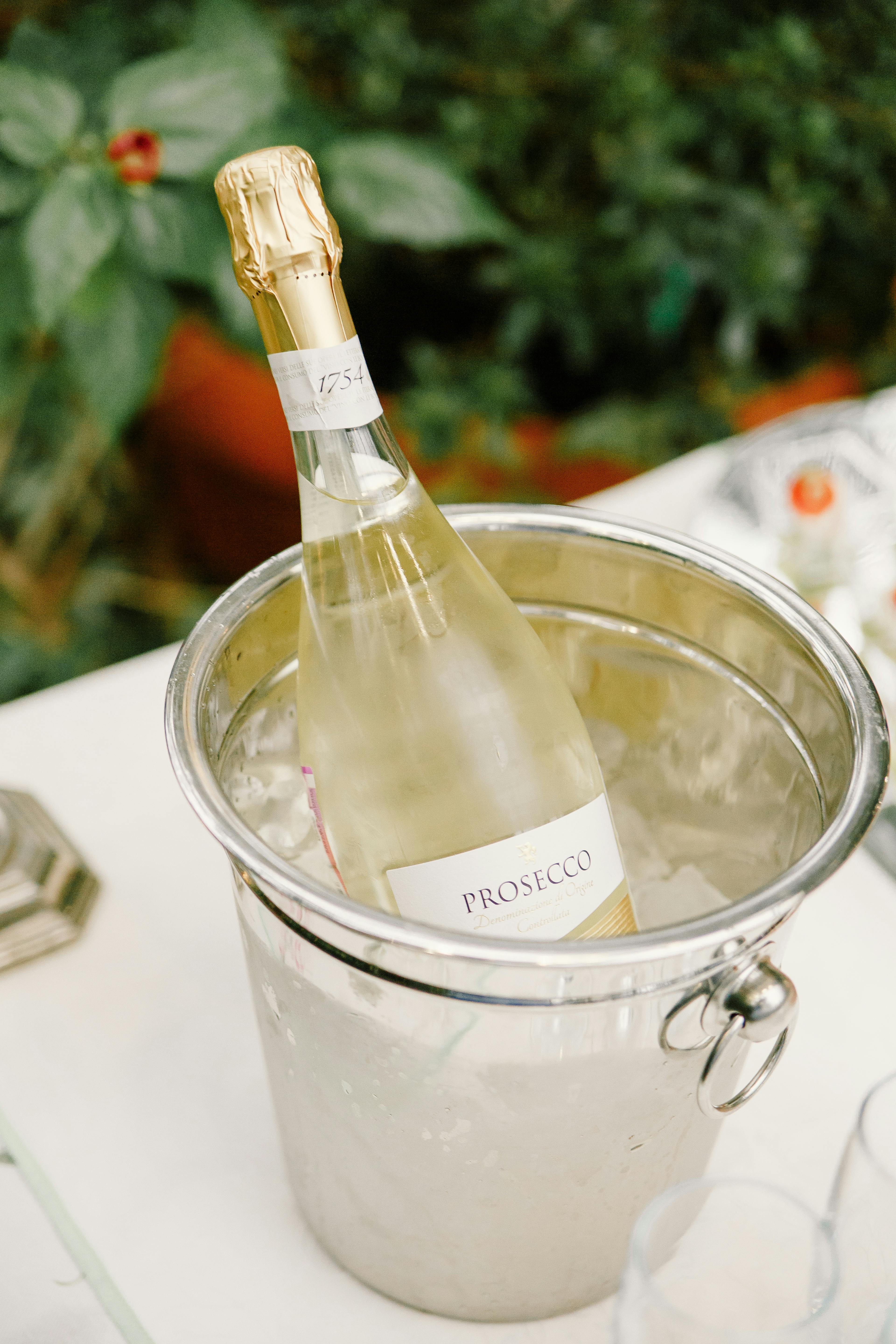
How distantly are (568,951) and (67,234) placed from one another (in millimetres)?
590

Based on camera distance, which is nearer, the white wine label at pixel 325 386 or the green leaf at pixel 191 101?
the white wine label at pixel 325 386

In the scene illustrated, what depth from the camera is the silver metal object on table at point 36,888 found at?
530 mm

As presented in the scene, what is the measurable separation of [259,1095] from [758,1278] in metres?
0.23

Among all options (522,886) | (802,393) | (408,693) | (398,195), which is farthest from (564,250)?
(522,886)

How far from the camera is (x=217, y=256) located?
2.51 feet

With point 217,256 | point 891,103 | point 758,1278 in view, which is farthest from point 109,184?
point 891,103

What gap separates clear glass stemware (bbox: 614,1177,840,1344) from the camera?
28 centimetres

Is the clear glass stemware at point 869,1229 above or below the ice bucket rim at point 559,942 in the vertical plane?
below

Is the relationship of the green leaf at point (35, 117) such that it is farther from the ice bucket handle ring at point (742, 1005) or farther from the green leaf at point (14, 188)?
the ice bucket handle ring at point (742, 1005)

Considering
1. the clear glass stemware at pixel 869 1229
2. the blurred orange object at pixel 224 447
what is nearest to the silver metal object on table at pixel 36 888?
the clear glass stemware at pixel 869 1229

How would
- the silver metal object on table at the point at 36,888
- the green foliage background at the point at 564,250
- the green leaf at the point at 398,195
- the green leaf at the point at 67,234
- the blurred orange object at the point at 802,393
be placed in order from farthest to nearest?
the blurred orange object at the point at 802,393 < the green foliage background at the point at 564,250 < the green leaf at the point at 398,195 < the green leaf at the point at 67,234 < the silver metal object on table at the point at 36,888

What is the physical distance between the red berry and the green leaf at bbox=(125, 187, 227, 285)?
0.08 feet

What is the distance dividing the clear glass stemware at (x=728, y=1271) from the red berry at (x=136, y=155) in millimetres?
646

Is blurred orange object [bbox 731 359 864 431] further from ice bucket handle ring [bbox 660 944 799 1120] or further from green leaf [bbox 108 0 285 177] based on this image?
ice bucket handle ring [bbox 660 944 799 1120]
